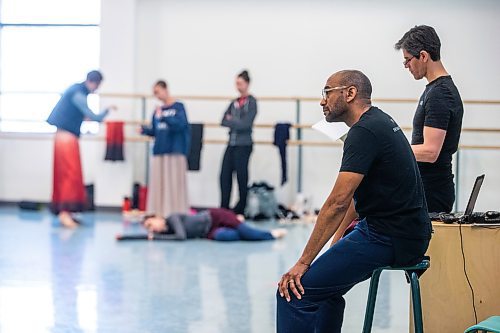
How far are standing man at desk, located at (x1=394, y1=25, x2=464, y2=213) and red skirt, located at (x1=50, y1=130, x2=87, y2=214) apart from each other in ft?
15.8

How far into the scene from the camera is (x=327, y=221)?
2.39 metres

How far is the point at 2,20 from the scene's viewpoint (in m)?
8.97

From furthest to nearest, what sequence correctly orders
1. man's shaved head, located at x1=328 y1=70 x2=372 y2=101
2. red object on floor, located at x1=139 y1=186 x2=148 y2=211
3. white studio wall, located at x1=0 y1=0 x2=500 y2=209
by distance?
red object on floor, located at x1=139 y1=186 x2=148 y2=211 → white studio wall, located at x1=0 y1=0 x2=500 y2=209 → man's shaved head, located at x1=328 y1=70 x2=372 y2=101

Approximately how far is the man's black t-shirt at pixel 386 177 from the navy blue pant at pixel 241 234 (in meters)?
3.81

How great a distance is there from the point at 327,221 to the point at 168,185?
483cm

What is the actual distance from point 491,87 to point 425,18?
0.99 m

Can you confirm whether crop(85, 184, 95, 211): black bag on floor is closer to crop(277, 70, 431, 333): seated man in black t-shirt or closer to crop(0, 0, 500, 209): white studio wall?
crop(0, 0, 500, 209): white studio wall

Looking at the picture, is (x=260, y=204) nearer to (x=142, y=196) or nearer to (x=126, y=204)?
(x=142, y=196)

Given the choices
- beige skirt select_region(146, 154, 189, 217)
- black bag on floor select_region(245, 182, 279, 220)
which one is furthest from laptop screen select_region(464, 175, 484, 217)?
black bag on floor select_region(245, 182, 279, 220)

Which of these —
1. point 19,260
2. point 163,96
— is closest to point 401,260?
point 19,260

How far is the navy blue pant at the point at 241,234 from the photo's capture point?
6.27m

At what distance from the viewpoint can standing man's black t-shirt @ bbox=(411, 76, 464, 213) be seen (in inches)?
115

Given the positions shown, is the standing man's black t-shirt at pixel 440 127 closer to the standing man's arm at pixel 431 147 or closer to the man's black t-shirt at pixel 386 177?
the standing man's arm at pixel 431 147

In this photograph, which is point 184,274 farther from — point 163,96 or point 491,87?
point 491,87
